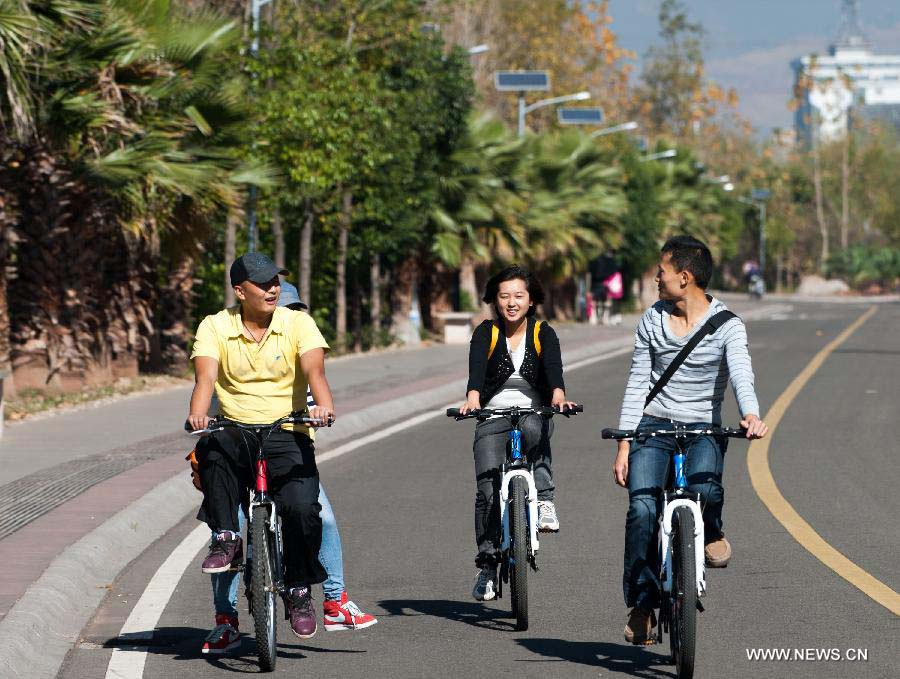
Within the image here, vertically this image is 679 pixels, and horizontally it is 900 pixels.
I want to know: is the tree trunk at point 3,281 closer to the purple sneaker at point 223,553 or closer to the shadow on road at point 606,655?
the purple sneaker at point 223,553

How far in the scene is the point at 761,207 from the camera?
10381cm

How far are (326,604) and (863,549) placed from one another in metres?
3.85

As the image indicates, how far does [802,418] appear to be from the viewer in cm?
1936

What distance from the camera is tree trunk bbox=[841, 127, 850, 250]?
10738 cm

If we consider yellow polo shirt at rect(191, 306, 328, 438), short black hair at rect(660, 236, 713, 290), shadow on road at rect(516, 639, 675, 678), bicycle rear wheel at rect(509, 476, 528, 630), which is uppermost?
short black hair at rect(660, 236, 713, 290)

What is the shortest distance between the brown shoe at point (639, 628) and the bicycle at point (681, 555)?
0.09m

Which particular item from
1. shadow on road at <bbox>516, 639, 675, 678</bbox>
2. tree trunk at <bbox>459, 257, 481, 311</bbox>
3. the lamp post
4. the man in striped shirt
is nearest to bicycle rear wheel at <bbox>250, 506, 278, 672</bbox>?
shadow on road at <bbox>516, 639, 675, 678</bbox>

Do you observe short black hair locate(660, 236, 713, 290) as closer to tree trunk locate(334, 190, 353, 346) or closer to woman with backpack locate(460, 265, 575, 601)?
woman with backpack locate(460, 265, 575, 601)

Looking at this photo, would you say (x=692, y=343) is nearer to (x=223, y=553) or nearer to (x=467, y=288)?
(x=223, y=553)

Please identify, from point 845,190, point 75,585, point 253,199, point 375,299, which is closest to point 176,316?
point 253,199

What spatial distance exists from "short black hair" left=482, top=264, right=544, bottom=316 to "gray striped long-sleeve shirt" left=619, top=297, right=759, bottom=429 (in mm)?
1303

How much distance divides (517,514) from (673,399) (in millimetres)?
1205

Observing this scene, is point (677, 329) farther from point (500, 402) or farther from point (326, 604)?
point (326, 604)

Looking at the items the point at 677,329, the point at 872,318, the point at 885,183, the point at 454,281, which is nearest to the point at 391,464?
the point at 677,329
